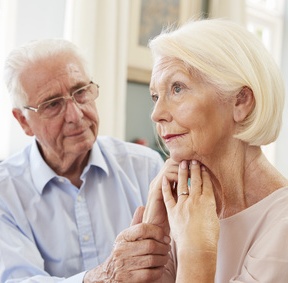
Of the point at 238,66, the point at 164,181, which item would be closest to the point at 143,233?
the point at 164,181

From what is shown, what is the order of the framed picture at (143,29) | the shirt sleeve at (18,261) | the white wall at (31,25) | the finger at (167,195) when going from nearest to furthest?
the finger at (167,195) < the shirt sleeve at (18,261) < the white wall at (31,25) < the framed picture at (143,29)

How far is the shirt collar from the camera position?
1899 mm

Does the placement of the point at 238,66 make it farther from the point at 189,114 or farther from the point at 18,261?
the point at 18,261

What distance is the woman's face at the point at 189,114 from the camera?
1.34 metres

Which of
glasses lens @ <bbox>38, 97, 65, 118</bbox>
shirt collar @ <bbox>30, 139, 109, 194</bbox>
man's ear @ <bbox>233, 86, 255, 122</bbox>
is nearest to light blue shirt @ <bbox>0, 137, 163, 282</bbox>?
shirt collar @ <bbox>30, 139, 109, 194</bbox>

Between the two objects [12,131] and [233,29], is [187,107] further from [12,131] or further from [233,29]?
[12,131]

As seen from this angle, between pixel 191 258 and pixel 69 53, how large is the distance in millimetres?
1047

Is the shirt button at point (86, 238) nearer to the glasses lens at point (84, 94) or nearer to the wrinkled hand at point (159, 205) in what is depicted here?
the wrinkled hand at point (159, 205)

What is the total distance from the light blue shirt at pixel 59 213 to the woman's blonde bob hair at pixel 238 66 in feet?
2.53

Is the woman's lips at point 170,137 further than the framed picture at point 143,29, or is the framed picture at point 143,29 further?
the framed picture at point 143,29

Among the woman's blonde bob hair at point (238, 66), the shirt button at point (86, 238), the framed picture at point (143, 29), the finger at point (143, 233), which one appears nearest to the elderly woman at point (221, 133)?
the woman's blonde bob hair at point (238, 66)

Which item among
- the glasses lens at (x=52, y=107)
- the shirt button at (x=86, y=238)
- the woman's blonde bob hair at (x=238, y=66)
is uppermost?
the woman's blonde bob hair at (x=238, y=66)

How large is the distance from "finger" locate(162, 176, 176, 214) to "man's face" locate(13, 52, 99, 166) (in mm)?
511

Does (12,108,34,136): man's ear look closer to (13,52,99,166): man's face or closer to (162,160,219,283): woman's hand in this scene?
(13,52,99,166): man's face
